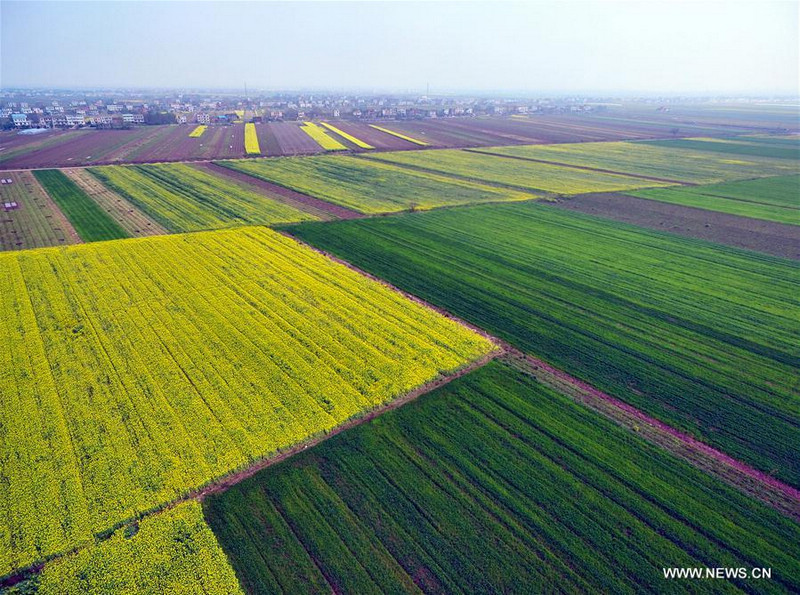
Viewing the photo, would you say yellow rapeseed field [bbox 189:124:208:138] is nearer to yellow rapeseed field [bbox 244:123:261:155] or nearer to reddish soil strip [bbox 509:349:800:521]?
yellow rapeseed field [bbox 244:123:261:155]

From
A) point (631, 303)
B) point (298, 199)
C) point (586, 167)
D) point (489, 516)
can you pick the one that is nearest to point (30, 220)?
point (298, 199)

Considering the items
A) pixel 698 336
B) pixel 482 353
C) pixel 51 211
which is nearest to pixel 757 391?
pixel 698 336

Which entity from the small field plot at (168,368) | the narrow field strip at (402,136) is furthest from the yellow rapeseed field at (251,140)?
the small field plot at (168,368)

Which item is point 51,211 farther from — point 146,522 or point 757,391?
point 757,391

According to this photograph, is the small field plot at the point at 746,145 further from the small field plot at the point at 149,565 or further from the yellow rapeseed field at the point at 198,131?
the small field plot at the point at 149,565

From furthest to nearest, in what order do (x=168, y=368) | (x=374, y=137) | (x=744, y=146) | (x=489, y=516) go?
(x=374, y=137)
(x=744, y=146)
(x=168, y=368)
(x=489, y=516)

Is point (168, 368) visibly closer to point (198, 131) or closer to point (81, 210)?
point (81, 210)
